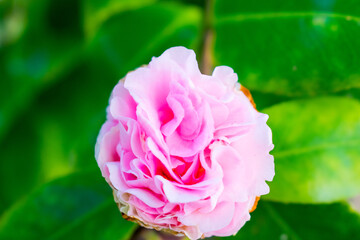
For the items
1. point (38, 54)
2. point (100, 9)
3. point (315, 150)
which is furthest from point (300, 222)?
point (38, 54)

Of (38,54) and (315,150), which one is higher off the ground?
(38,54)

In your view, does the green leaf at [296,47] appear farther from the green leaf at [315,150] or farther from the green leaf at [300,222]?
the green leaf at [300,222]

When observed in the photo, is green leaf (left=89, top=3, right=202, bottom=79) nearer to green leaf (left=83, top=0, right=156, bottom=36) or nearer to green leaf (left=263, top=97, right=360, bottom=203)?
green leaf (left=83, top=0, right=156, bottom=36)

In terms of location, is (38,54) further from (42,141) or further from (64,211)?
(64,211)

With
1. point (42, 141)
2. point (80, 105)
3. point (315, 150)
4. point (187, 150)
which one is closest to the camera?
point (187, 150)

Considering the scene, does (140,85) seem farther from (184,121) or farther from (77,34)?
(77,34)

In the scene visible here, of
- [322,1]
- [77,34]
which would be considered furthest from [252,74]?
[77,34]

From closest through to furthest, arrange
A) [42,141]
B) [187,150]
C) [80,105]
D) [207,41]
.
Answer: [187,150]
[207,41]
[80,105]
[42,141]
